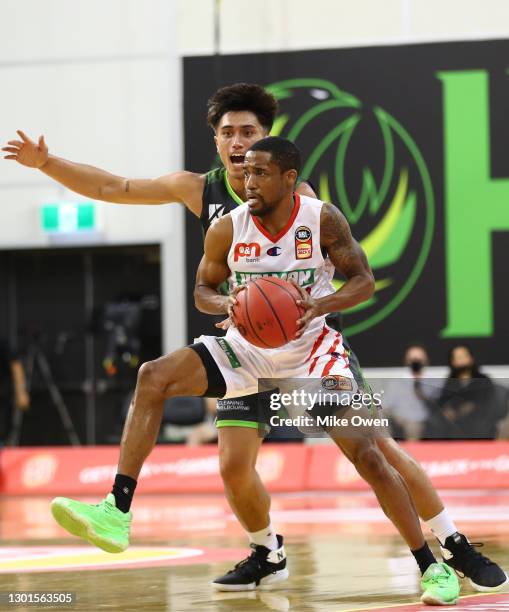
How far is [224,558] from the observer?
717cm

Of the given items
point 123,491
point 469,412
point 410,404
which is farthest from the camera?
point 469,412

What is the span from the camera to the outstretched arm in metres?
6.11

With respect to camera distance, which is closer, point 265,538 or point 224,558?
A: point 265,538

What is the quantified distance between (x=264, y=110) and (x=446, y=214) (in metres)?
9.15

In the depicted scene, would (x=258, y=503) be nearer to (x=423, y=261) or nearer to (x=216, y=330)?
(x=216, y=330)

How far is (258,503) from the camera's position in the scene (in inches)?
234

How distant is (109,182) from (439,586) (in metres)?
2.56

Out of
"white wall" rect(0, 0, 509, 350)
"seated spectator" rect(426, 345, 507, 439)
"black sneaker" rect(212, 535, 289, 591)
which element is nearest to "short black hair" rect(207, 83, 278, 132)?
"black sneaker" rect(212, 535, 289, 591)

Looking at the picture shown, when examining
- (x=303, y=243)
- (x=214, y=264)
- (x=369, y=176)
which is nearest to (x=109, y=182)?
(x=214, y=264)

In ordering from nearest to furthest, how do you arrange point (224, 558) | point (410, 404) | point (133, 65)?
point (224, 558) < point (410, 404) < point (133, 65)

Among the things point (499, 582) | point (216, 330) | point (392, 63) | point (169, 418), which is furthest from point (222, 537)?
point (392, 63)

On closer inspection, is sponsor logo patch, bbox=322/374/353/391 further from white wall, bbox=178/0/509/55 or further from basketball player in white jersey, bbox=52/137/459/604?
white wall, bbox=178/0/509/55

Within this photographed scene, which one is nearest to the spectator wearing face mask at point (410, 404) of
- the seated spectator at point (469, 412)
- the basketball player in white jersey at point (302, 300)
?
the seated spectator at point (469, 412)

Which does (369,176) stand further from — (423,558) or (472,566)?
(423,558)
